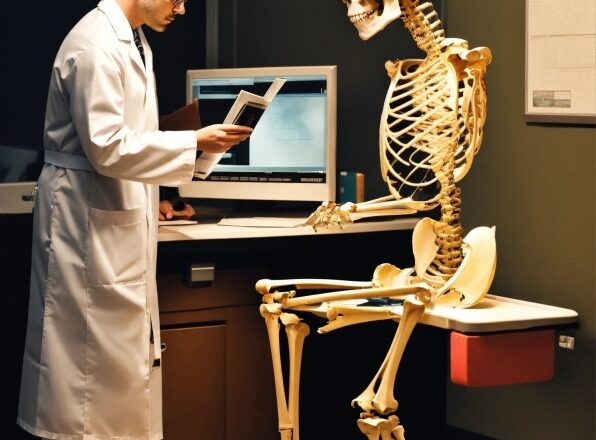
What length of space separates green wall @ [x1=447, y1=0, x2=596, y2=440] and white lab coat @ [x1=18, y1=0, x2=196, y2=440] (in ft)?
3.67

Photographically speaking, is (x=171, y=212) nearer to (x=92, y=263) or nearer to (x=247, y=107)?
(x=247, y=107)

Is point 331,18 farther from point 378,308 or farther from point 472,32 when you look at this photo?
point 378,308

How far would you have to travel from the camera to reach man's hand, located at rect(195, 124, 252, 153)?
2.77m

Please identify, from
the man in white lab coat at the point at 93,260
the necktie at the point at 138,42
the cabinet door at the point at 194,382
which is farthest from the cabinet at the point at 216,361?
the necktie at the point at 138,42

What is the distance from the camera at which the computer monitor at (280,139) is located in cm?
344

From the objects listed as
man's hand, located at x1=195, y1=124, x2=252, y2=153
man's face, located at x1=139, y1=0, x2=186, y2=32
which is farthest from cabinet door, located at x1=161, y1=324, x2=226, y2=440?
man's face, located at x1=139, y1=0, x2=186, y2=32

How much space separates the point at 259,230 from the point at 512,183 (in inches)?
32.3

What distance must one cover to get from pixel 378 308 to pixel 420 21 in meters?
0.86

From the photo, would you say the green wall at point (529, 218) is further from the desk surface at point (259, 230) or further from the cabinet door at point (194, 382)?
the cabinet door at point (194, 382)

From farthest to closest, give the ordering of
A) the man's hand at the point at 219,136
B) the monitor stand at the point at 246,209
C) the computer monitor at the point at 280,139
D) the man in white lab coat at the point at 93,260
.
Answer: the monitor stand at the point at 246,209
the computer monitor at the point at 280,139
the man's hand at the point at 219,136
the man in white lab coat at the point at 93,260

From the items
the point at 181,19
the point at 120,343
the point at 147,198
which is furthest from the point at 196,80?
the point at 120,343

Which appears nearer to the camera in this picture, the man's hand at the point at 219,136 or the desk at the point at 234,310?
the man's hand at the point at 219,136

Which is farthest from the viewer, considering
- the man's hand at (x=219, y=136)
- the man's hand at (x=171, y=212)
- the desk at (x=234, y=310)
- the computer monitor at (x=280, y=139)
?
the computer monitor at (x=280, y=139)

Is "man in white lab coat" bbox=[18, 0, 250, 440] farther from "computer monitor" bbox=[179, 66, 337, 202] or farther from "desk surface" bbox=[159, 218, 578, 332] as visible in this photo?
"computer monitor" bbox=[179, 66, 337, 202]
